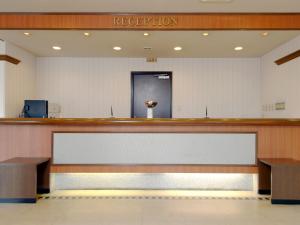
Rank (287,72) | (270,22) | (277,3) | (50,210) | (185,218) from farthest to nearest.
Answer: (287,72)
(270,22)
(277,3)
(50,210)
(185,218)

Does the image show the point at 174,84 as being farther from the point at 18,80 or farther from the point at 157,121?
the point at 18,80

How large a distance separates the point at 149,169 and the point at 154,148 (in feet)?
1.04

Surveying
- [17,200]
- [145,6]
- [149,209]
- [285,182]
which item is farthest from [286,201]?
[17,200]

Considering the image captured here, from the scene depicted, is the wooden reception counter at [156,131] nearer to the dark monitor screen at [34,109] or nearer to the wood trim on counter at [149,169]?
the wood trim on counter at [149,169]

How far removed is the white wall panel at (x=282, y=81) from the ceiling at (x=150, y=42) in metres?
0.19

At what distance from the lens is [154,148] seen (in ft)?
13.9

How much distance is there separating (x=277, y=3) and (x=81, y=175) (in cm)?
388

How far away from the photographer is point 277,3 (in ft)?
13.8

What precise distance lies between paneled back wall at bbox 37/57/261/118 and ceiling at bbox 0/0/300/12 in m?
2.71

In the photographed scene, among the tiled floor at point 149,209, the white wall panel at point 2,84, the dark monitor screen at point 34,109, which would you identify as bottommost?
the tiled floor at point 149,209

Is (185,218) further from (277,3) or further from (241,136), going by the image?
(277,3)

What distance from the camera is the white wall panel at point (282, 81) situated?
536cm

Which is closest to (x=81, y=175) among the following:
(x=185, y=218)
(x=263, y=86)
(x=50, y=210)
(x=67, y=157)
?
(x=67, y=157)

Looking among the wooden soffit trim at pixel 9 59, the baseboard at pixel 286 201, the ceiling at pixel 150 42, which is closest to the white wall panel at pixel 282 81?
the ceiling at pixel 150 42
